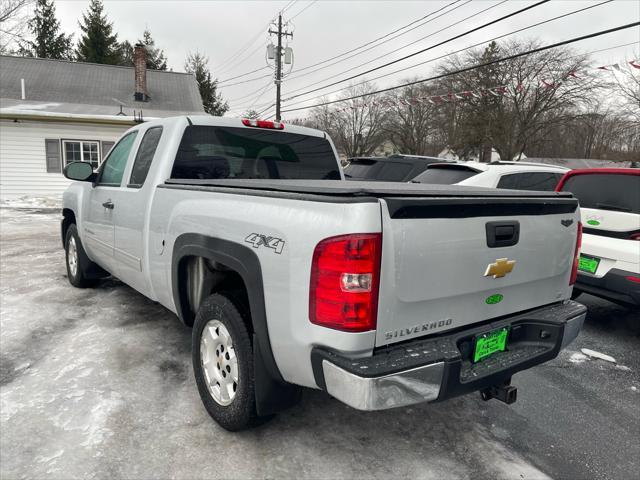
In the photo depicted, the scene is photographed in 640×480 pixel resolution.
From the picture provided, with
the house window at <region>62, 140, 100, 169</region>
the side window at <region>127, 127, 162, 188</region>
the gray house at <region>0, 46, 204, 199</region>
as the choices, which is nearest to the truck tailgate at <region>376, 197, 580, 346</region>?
the side window at <region>127, 127, 162, 188</region>

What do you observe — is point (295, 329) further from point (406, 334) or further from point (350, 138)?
point (350, 138)

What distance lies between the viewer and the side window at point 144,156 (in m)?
3.60

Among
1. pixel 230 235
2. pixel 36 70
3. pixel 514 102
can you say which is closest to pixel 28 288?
pixel 230 235

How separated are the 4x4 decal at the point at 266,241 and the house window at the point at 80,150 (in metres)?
16.6

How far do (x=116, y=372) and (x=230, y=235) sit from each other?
175 cm

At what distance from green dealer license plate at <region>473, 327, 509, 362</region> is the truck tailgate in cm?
9

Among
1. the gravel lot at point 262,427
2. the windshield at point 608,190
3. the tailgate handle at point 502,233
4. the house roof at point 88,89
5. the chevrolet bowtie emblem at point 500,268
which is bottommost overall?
the gravel lot at point 262,427

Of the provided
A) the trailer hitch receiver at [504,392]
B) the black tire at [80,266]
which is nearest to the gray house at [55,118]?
the black tire at [80,266]

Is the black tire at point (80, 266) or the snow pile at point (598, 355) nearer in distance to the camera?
the snow pile at point (598, 355)

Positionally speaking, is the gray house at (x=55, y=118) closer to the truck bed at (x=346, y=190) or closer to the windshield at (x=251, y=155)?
the windshield at (x=251, y=155)

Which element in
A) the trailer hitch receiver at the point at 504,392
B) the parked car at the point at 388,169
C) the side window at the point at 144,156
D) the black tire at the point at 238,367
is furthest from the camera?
the parked car at the point at 388,169

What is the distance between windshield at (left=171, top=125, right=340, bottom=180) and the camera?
11.4ft

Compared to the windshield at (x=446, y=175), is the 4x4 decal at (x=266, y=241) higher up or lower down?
lower down

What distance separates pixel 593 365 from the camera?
397 cm
